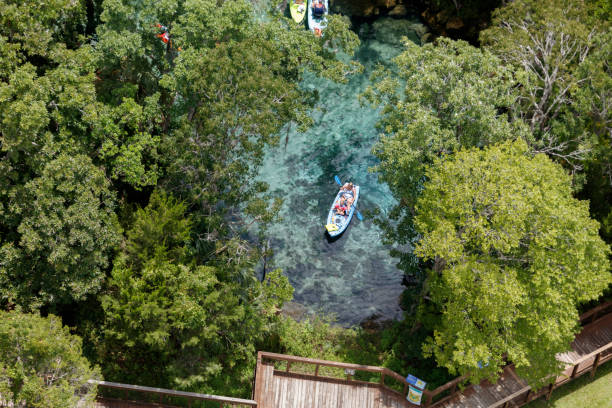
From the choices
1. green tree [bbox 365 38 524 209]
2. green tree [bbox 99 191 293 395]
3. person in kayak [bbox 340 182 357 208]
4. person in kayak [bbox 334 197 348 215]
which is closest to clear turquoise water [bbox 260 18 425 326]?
person in kayak [bbox 340 182 357 208]

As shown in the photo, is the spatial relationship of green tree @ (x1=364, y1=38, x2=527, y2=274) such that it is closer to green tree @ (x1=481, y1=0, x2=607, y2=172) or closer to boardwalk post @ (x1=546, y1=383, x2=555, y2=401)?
green tree @ (x1=481, y1=0, x2=607, y2=172)

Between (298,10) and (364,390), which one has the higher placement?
(298,10)

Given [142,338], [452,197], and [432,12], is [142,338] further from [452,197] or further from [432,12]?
[432,12]

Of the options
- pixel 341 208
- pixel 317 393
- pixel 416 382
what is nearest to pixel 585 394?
pixel 416 382

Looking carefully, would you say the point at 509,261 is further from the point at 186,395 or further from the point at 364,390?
the point at 186,395

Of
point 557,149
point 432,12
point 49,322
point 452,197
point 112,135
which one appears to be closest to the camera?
point 49,322

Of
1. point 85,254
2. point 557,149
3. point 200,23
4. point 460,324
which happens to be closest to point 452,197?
point 460,324

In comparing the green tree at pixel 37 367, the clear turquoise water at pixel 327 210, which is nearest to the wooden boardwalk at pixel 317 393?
the clear turquoise water at pixel 327 210
